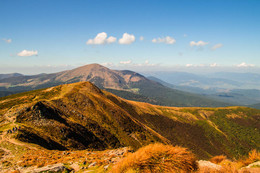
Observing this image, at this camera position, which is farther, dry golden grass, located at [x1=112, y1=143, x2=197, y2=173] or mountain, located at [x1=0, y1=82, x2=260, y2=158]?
mountain, located at [x1=0, y1=82, x2=260, y2=158]

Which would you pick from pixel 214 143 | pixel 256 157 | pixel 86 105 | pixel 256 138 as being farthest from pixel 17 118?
pixel 256 138

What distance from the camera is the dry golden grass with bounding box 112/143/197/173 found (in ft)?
21.4

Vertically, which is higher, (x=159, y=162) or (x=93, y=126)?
(x=159, y=162)

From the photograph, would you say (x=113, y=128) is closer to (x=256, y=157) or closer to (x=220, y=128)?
(x=256, y=157)

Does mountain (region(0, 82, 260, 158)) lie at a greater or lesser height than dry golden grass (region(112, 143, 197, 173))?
lesser

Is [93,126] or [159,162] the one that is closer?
[159,162]

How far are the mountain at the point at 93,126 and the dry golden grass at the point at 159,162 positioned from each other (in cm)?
2047

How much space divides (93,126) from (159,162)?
44247 mm

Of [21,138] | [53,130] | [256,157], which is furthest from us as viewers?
[53,130]

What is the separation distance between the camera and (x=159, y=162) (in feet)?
22.3

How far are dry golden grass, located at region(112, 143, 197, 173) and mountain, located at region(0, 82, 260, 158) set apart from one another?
2047 cm

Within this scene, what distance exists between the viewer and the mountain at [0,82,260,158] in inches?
1117

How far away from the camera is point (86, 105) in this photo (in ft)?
196

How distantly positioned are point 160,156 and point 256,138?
770 feet
